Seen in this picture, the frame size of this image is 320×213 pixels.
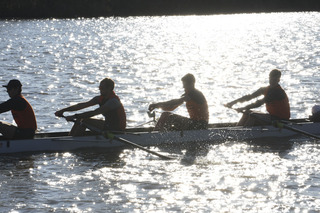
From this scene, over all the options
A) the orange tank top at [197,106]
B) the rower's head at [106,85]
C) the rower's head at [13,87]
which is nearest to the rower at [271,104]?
the orange tank top at [197,106]

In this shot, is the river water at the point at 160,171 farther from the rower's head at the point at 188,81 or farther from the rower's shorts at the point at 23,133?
the rower's head at the point at 188,81

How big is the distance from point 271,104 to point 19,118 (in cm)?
692

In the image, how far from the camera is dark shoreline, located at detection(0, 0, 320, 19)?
14350cm

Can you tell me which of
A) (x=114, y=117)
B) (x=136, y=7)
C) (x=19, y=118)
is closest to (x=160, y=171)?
(x=114, y=117)

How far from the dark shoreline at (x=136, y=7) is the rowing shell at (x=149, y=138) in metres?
121

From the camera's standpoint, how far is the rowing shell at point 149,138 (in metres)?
18.6

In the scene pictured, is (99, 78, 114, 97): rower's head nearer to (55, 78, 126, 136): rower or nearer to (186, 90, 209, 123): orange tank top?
(55, 78, 126, 136): rower

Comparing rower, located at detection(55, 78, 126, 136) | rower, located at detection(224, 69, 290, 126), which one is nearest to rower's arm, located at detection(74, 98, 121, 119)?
rower, located at detection(55, 78, 126, 136)

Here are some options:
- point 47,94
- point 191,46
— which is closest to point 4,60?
point 47,94

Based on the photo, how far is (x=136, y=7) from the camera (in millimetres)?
165000

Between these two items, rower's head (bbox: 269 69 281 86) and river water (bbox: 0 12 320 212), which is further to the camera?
rower's head (bbox: 269 69 281 86)

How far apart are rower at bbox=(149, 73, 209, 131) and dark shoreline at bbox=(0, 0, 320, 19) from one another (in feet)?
397

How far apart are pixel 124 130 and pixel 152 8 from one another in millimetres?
152883

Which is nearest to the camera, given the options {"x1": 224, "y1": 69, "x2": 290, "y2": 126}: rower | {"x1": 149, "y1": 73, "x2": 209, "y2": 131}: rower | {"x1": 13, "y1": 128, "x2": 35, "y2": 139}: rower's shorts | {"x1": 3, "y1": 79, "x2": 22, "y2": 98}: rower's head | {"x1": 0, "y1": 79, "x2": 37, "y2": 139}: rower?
{"x1": 3, "y1": 79, "x2": 22, "y2": 98}: rower's head
